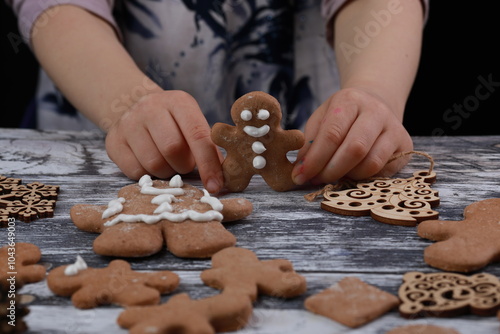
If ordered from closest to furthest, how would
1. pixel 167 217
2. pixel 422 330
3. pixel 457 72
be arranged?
pixel 422 330
pixel 167 217
pixel 457 72

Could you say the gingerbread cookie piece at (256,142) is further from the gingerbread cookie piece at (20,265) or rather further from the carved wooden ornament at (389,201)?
the gingerbread cookie piece at (20,265)

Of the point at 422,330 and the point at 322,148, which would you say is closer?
the point at 422,330

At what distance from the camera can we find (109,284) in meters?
0.70

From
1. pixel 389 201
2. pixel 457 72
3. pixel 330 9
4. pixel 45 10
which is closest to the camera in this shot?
pixel 389 201

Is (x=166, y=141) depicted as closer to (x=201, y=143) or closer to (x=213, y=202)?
(x=201, y=143)

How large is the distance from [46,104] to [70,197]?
903 millimetres

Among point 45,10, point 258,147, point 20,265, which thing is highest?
point 45,10

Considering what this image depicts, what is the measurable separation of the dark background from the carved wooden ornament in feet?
4.03

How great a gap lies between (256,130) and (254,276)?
0.39 meters

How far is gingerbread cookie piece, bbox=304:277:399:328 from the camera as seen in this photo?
0.64 metres

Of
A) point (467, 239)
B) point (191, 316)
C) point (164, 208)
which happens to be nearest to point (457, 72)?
point (467, 239)

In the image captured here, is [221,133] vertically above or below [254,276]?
above

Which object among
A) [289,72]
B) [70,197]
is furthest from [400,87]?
[70,197]

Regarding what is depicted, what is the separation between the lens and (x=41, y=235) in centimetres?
91
